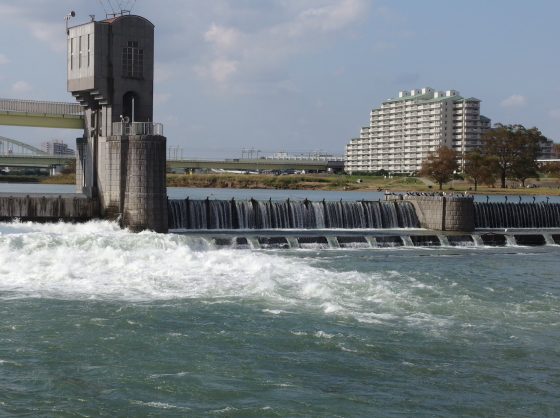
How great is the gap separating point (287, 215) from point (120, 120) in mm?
11745

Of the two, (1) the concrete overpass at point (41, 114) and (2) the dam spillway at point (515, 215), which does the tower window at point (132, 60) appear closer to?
(1) the concrete overpass at point (41, 114)

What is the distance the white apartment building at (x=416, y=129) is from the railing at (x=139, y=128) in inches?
5144

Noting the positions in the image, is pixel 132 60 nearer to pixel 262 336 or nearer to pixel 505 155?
pixel 262 336

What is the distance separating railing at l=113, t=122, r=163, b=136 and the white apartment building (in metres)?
131

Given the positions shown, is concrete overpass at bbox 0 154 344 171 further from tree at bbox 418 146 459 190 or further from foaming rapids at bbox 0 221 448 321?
foaming rapids at bbox 0 221 448 321

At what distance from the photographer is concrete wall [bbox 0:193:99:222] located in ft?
117

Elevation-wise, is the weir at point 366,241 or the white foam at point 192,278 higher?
the weir at point 366,241

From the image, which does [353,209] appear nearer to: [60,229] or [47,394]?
[60,229]

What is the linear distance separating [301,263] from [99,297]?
401 inches

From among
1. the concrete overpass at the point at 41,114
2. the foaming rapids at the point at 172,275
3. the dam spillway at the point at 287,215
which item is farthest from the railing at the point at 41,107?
the foaming rapids at the point at 172,275

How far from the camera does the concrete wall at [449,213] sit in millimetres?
44344

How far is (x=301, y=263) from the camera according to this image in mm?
29234

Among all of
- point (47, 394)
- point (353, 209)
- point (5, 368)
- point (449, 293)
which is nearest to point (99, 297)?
point (5, 368)

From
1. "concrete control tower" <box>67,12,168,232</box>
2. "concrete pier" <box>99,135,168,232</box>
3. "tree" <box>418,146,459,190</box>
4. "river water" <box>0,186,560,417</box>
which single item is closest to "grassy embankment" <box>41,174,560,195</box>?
"tree" <box>418,146,459,190</box>
